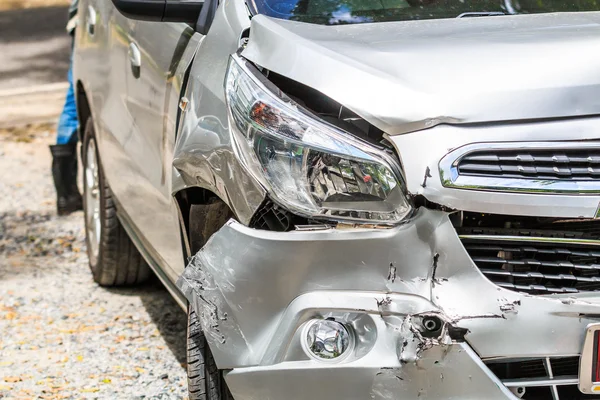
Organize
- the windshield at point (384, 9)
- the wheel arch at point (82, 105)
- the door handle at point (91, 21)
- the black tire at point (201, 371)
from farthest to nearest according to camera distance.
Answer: the wheel arch at point (82, 105), the door handle at point (91, 21), the windshield at point (384, 9), the black tire at point (201, 371)

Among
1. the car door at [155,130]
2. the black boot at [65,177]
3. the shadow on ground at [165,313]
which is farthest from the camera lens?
the black boot at [65,177]

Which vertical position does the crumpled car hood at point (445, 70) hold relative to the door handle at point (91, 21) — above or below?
above

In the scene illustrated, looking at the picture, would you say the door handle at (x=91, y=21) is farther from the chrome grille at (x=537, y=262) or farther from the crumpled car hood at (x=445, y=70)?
the chrome grille at (x=537, y=262)

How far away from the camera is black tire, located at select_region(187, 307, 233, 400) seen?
263cm

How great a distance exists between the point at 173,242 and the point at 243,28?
85 centimetres

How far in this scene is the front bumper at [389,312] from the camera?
2105mm

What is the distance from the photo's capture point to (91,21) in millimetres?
4539

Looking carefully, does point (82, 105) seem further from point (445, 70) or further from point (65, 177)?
point (445, 70)

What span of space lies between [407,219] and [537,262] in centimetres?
31

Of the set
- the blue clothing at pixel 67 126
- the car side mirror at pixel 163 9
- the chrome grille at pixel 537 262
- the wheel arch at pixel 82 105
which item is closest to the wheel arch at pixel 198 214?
the car side mirror at pixel 163 9

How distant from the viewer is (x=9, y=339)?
4.32m

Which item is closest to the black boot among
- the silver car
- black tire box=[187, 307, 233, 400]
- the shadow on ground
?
the shadow on ground

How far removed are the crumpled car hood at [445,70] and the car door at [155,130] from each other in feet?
2.16

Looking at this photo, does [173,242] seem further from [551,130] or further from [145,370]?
[551,130]
